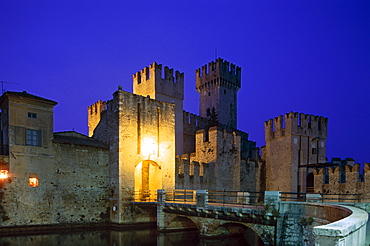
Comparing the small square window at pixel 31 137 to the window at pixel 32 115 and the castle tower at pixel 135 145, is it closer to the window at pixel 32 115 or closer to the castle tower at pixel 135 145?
the window at pixel 32 115

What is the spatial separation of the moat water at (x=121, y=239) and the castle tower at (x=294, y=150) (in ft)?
38.2

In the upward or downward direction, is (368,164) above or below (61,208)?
above

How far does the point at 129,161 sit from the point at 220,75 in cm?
2538

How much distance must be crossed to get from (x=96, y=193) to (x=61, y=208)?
2.31m

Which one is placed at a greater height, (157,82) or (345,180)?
(157,82)

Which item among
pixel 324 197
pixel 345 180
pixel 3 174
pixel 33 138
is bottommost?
pixel 324 197

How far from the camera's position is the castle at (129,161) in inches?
708

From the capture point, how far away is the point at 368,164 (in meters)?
21.4

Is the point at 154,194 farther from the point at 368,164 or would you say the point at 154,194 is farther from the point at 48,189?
the point at 368,164

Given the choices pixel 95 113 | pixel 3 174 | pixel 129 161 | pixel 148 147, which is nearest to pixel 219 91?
pixel 95 113

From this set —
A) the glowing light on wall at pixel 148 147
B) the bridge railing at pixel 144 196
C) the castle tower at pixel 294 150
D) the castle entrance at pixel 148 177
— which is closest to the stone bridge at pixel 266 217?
the bridge railing at pixel 144 196

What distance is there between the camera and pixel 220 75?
4275cm

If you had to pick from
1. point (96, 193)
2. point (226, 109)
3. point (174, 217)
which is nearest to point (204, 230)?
point (174, 217)

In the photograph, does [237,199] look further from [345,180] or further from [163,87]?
[163,87]
